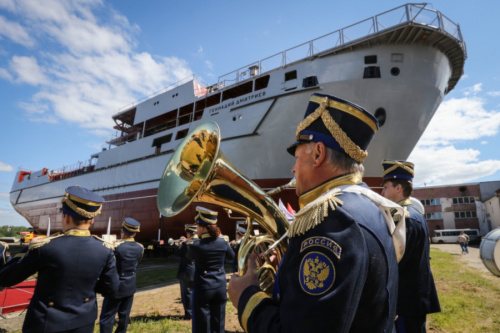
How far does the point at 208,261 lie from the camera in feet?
16.3

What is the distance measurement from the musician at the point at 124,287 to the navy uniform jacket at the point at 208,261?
44.6 inches

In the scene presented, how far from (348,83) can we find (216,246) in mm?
9704

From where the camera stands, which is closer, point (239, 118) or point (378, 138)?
point (378, 138)

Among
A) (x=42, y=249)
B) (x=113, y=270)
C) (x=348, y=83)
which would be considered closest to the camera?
(x=42, y=249)

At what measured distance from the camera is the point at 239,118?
45.7ft

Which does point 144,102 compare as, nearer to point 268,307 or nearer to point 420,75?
point 420,75

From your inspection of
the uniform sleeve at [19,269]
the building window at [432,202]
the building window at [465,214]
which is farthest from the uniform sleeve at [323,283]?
the building window at [465,214]

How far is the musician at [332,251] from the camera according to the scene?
1034 millimetres

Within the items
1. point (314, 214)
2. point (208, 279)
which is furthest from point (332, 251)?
point (208, 279)

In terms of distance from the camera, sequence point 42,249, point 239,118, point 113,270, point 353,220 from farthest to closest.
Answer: point 239,118, point 113,270, point 42,249, point 353,220

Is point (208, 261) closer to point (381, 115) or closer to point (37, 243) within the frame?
point (37, 243)

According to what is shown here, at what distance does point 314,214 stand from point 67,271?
2802mm

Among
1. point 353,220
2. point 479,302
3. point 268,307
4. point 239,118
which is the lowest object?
point 479,302

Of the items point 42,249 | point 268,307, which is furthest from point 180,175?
point 268,307
